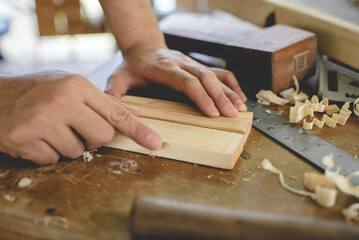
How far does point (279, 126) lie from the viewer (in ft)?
3.92

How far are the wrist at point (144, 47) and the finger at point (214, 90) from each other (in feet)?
0.93

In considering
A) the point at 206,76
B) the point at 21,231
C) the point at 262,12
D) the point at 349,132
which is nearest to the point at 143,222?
the point at 21,231

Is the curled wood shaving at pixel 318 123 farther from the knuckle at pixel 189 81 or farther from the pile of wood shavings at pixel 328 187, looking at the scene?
the knuckle at pixel 189 81

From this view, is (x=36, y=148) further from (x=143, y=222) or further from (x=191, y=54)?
(x=191, y=54)

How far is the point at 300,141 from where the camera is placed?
109 centimetres

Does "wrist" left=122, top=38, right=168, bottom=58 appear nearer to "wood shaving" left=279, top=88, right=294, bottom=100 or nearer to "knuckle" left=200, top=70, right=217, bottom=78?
"knuckle" left=200, top=70, right=217, bottom=78

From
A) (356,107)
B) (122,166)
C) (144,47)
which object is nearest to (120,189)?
(122,166)

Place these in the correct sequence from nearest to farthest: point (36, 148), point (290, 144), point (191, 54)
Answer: point (36, 148) → point (290, 144) → point (191, 54)

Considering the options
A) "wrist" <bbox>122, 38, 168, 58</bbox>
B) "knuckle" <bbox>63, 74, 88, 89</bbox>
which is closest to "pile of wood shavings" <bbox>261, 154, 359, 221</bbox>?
"knuckle" <bbox>63, 74, 88, 89</bbox>

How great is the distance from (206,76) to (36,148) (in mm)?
618

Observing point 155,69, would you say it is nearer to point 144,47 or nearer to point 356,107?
point 144,47

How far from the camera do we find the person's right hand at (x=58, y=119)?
932 mm

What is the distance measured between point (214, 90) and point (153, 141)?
0.34 metres

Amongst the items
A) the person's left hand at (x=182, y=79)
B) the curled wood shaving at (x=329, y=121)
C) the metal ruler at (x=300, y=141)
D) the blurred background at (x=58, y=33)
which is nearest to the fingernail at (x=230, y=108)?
→ the person's left hand at (x=182, y=79)
